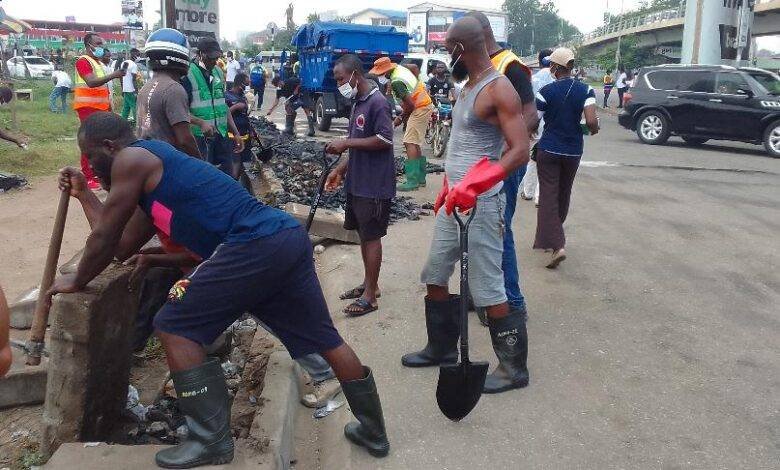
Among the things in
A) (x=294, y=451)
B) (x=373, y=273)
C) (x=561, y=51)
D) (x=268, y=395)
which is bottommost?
(x=294, y=451)

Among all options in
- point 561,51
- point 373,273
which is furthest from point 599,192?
point 373,273

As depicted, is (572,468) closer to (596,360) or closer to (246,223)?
(596,360)

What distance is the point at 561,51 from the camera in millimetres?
6043

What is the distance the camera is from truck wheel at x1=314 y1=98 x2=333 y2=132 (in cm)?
1644

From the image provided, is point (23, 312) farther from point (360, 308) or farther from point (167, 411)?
point (360, 308)

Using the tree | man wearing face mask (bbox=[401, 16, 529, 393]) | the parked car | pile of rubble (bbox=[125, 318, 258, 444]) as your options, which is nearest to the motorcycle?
pile of rubble (bbox=[125, 318, 258, 444])

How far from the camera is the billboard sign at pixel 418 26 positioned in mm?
41119

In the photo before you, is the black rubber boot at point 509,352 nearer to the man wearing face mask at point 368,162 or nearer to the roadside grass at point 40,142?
the man wearing face mask at point 368,162

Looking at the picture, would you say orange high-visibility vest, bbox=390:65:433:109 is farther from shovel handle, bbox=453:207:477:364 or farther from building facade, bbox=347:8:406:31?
building facade, bbox=347:8:406:31

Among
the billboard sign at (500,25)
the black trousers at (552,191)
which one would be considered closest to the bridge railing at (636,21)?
the billboard sign at (500,25)

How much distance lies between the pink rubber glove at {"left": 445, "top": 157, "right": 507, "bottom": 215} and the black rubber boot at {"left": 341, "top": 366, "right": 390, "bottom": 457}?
0.90m

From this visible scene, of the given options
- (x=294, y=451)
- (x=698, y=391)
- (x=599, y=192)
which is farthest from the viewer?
(x=599, y=192)

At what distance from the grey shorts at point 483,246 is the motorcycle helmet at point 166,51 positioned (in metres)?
2.49

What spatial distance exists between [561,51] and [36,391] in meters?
4.77
